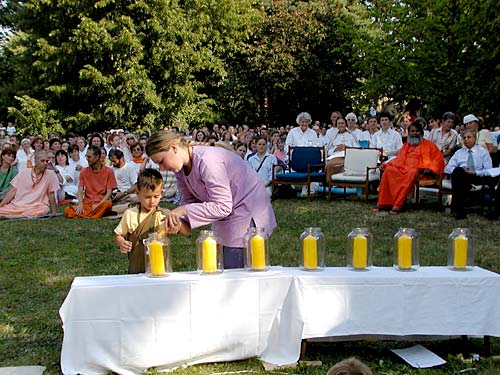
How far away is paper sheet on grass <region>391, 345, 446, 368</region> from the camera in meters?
3.77

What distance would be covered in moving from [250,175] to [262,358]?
1180 millimetres

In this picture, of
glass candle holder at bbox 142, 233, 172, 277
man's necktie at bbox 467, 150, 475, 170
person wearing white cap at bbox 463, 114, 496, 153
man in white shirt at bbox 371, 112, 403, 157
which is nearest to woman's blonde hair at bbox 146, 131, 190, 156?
glass candle holder at bbox 142, 233, 172, 277

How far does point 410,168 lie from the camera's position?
10.1 meters

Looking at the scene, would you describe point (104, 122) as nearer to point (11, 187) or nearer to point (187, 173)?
point (11, 187)

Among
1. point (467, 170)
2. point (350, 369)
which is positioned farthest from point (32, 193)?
point (350, 369)

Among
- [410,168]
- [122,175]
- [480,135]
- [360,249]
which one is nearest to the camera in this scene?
[360,249]

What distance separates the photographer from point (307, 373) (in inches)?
145

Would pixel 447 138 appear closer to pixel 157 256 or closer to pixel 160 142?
pixel 157 256

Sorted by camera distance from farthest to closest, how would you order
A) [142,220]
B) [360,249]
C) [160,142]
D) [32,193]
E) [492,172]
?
[32,193] → [492,172] → [142,220] → [360,249] → [160,142]

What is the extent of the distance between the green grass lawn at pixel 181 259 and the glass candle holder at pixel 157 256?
633 millimetres

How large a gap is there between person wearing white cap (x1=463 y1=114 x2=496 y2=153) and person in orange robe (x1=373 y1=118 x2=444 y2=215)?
708mm

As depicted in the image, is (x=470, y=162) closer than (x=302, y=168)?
Yes

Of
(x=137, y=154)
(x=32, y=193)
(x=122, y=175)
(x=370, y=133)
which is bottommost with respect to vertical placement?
(x=32, y=193)

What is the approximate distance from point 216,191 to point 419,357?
1.69 meters
